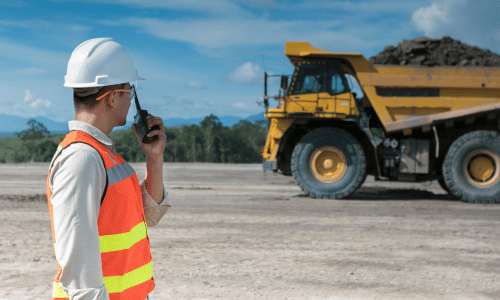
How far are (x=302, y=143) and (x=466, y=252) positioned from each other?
487cm

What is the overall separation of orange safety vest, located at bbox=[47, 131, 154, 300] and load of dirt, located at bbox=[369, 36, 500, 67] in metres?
10.3

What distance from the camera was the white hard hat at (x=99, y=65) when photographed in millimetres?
1599

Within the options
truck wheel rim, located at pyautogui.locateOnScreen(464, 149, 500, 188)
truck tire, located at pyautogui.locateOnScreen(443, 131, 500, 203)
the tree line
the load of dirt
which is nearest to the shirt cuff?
truck tire, located at pyautogui.locateOnScreen(443, 131, 500, 203)

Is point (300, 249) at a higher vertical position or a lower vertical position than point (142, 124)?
lower

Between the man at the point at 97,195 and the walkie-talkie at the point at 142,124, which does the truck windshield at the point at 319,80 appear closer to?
the walkie-talkie at the point at 142,124

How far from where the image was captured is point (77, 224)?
1.36 metres

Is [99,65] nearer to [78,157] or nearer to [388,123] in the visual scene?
[78,157]

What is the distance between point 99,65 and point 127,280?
80 cm

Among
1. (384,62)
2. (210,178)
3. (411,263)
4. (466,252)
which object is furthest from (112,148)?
(210,178)

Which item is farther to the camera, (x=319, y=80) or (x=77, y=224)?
(x=319, y=80)

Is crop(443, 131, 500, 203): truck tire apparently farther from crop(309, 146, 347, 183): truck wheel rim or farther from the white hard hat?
the white hard hat

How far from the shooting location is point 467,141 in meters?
9.50

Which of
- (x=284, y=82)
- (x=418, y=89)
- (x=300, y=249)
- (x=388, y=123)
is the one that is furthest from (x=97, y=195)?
(x=418, y=89)

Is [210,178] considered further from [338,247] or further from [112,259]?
[112,259]
